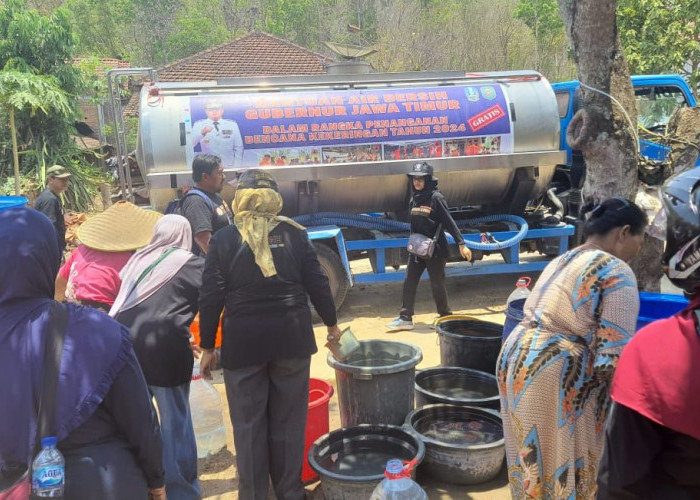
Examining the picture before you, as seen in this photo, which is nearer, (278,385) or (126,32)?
(278,385)

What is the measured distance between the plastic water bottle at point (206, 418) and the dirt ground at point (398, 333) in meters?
0.08

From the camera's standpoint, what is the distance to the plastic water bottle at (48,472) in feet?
5.30

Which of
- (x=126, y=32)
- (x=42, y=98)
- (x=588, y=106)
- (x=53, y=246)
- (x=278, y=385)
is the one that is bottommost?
(x=278, y=385)

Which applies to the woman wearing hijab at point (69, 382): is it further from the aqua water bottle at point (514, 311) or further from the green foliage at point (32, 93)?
the green foliage at point (32, 93)

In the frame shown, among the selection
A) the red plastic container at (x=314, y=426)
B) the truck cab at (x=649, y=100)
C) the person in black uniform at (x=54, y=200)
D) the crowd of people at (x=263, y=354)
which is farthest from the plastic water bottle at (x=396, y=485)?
the truck cab at (x=649, y=100)

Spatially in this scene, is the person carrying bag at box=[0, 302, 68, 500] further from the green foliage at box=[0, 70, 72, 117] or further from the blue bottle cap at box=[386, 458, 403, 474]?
the green foliage at box=[0, 70, 72, 117]

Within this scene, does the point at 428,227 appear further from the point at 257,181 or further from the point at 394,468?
the point at 394,468

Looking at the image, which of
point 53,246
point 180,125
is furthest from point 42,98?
point 53,246

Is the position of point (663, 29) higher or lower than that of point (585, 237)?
higher

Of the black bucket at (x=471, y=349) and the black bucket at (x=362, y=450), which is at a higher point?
the black bucket at (x=471, y=349)

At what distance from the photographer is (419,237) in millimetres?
6176

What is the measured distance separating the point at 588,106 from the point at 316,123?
3237 millimetres

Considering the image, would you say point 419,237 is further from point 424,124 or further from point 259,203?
Answer: point 259,203

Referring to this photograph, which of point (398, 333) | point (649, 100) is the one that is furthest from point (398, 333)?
point (649, 100)
